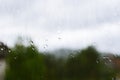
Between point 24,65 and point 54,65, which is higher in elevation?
point 54,65

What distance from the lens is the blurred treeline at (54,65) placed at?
86.8 ft

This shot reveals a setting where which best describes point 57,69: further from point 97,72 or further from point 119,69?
point 119,69

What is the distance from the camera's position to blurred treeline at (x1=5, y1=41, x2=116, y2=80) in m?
26.5

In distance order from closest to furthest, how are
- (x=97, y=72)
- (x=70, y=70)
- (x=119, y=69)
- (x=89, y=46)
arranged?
(x=70, y=70) < (x=97, y=72) < (x=89, y=46) < (x=119, y=69)

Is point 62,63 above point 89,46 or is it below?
below

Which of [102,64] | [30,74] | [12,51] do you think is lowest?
[30,74]

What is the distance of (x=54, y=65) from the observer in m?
33.3

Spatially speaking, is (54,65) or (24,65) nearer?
(24,65)

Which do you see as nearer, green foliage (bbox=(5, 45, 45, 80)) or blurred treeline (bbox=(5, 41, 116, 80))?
green foliage (bbox=(5, 45, 45, 80))

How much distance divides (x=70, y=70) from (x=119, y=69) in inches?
730

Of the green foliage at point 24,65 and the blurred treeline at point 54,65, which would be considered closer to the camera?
the green foliage at point 24,65

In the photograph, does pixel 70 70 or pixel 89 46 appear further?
pixel 89 46

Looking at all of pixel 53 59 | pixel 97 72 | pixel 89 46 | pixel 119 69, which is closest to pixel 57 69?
pixel 53 59

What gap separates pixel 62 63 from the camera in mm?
33688
